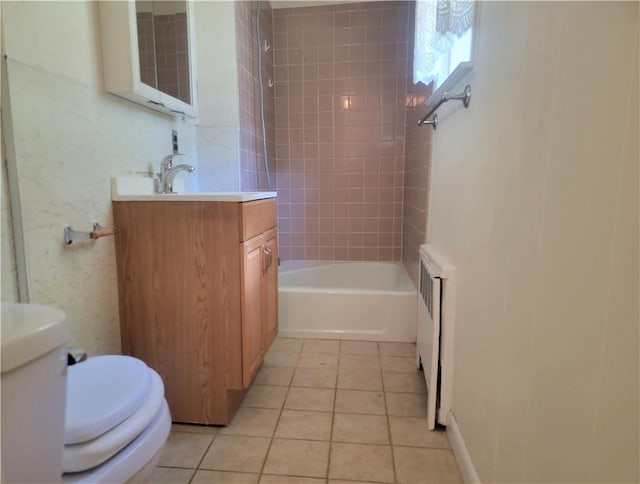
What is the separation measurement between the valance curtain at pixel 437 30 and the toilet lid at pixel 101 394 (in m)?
1.47

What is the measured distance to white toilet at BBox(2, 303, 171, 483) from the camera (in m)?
0.55

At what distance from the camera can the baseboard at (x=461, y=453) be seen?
3.75ft

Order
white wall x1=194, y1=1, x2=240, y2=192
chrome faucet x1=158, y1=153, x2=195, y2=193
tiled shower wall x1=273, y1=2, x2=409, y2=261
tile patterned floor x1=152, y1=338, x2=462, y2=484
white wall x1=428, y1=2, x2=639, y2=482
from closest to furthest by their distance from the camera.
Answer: white wall x1=428, y1=2, x2=639, y2=482, tile patterned floor x1=152, y1=338, x2=462, y2=484, chrome faucet x1=158, y1=153, x2=195, y2=193, white wall x1=194, y1=1, x2=240, y2=192, tiled shower wall x1=273, y1=2, x2=409, y2=261

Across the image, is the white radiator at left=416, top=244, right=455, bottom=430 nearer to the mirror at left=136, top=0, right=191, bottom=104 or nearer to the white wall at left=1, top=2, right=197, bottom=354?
the white wall at left=1, top=2, right=197, bottom=354

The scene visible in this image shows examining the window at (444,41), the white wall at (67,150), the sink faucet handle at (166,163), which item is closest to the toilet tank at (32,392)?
the white wall at (67,150)

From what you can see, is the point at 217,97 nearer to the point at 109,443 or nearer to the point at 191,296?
the point at 191,296

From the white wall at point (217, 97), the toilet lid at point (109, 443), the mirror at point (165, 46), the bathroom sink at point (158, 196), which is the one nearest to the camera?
the toilet lid at point (109, 443)

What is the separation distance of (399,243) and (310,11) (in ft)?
6.65

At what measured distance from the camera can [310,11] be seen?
2.94 meters

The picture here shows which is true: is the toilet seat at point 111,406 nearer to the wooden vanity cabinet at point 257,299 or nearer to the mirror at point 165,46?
the wooden vanity cabinet at point 257,299

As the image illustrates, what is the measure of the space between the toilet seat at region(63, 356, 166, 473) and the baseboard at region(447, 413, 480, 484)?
0.96m

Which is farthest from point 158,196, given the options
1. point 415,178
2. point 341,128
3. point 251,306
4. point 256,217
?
point 341,128

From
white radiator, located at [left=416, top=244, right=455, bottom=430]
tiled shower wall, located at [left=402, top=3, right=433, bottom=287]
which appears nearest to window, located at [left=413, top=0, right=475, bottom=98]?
tiled shower wall, located at [left=402, top=3, right=433, bottom=287]

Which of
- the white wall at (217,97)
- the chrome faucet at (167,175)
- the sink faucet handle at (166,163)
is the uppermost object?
the white wall at (217,97)
